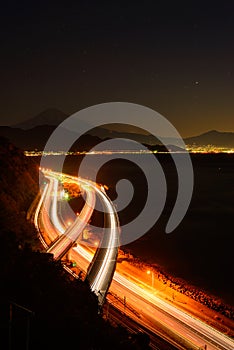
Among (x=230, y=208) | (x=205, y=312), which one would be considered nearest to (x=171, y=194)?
(x=230, y=208)

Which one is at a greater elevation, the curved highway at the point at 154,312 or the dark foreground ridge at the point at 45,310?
the curved highway at the point at 154,312

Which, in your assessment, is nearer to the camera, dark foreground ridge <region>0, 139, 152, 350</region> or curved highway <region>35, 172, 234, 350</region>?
dark foreground ridge <region>0, 139, 152, 350</region>

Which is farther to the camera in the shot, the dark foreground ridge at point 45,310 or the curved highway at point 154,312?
the curved highway at point 154,312

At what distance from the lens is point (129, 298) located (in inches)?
473

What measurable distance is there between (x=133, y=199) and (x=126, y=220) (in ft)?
33.8

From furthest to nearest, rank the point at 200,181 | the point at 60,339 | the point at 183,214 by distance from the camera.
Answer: the point at 200,181 < the point at 183,214 < the point at 60,339

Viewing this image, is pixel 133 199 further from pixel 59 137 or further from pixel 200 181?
pixel 59 137

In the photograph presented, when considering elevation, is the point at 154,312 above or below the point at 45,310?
above

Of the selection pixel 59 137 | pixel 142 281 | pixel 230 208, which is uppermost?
pixel 59 137

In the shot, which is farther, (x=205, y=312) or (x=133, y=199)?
(x=133, y=199)

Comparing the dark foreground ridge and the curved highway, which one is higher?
the curved highway

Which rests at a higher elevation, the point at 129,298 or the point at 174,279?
the point at 174,279

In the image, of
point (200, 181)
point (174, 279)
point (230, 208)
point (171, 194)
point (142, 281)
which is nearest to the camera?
point (142, 281)

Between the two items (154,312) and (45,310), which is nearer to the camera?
(45,310)
